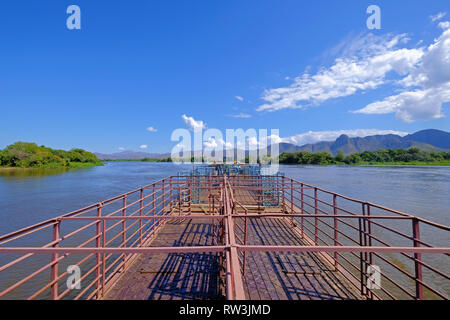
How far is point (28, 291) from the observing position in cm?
468

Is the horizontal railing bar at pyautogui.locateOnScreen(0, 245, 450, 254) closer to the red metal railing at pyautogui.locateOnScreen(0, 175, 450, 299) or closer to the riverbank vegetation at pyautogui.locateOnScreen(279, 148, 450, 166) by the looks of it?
the red metal railing at pyautogui.locateOnScreen(0, 175, 450, 299)

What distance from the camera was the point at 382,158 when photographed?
79.5 metres

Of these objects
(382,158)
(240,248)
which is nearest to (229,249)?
(240,248)

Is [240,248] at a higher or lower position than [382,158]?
lower

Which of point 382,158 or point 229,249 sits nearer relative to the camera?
point 229,249

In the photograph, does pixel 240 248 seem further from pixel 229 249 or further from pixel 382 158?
pixel 382 158

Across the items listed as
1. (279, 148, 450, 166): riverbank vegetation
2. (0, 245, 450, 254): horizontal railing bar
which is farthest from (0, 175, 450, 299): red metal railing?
(279, 148, 450, 166): riverbank vegetation

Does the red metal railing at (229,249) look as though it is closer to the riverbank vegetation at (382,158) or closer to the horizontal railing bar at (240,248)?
the horizontal railing bar at (240,248)

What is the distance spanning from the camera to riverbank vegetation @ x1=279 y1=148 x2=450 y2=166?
7200 cm

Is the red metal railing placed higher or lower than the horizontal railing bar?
lower

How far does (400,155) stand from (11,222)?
350 feet

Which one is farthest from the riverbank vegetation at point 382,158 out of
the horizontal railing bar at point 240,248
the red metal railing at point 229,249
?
the horizontal railing bar at point 240,248
